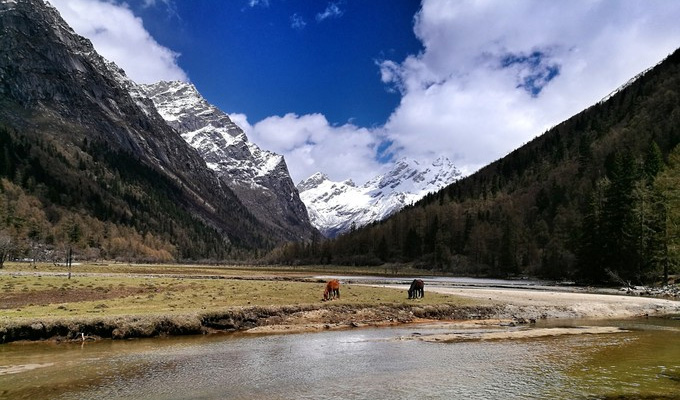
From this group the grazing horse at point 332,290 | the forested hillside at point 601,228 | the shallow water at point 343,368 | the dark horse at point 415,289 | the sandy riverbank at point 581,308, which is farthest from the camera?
the forested hillside at point 601,228

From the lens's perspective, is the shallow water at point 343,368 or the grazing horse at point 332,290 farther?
the grazing horse at point 332,290

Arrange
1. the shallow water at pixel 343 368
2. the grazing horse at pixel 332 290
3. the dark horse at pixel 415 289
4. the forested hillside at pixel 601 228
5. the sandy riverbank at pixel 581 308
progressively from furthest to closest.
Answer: the forested hillside at pixel 601 228
the dark horse at pixel 415 289
the grazing horse at pixel 332 290
the sandy riverbank at pixel 581 308
the shallow water at pixel 343 368

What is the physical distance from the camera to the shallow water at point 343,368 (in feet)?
59.3

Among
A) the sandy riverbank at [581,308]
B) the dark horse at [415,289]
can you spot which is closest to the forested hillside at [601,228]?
Result: the sandy riverbank at [581,308]

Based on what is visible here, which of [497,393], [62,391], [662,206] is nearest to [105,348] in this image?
[62,391]

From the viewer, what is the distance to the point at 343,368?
22.3 metres

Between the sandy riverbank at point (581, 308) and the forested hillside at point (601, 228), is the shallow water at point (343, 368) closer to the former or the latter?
the sandy riverbank at point (581, 308)

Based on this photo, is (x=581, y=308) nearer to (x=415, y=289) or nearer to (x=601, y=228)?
(x=415, y=289)

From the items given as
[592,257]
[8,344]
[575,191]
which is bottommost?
[8,344]

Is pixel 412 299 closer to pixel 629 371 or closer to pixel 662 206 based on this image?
pixel 629 371

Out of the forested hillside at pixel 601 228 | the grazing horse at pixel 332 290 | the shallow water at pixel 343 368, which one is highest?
the forested hillside at pixel 601 228

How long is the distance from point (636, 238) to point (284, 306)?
230 ft

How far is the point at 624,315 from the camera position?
45.4 metres

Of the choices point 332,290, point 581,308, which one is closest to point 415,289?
point 332,290
